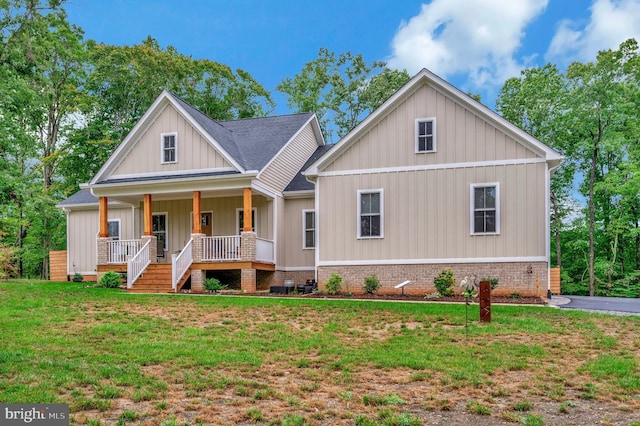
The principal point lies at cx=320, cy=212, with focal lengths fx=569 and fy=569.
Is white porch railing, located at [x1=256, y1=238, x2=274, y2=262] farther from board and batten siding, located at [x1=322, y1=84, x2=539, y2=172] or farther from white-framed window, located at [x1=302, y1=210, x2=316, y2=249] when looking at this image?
board and batten siding, located at [x1=322, y1=84, x2=539, y2=172]

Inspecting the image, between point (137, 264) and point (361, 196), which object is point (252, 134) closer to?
point (361, 196)

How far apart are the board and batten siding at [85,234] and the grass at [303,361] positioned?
10.9 metres

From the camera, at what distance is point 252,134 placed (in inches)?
880

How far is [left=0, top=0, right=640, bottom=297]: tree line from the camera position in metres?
17.3

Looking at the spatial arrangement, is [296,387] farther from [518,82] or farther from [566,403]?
[518,82]

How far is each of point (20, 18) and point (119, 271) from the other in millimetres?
9518

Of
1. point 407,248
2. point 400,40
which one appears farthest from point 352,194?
point 400,40

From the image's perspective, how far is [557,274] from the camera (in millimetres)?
17859

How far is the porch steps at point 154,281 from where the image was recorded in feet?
59.4

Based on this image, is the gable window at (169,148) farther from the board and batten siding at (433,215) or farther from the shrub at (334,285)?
the shrub at (334,285)

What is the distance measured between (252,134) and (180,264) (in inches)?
252

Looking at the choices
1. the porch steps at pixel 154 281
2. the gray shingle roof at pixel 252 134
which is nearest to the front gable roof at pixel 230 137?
the gray shingle roof at pixel 252 134

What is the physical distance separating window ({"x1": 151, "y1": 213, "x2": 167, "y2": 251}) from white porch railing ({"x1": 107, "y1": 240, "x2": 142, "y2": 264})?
63.0 inches

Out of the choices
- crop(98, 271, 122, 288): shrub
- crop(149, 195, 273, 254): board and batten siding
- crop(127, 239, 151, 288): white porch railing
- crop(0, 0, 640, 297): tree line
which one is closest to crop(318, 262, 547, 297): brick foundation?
crop(149, 195, 273, 254): board and batten siding
